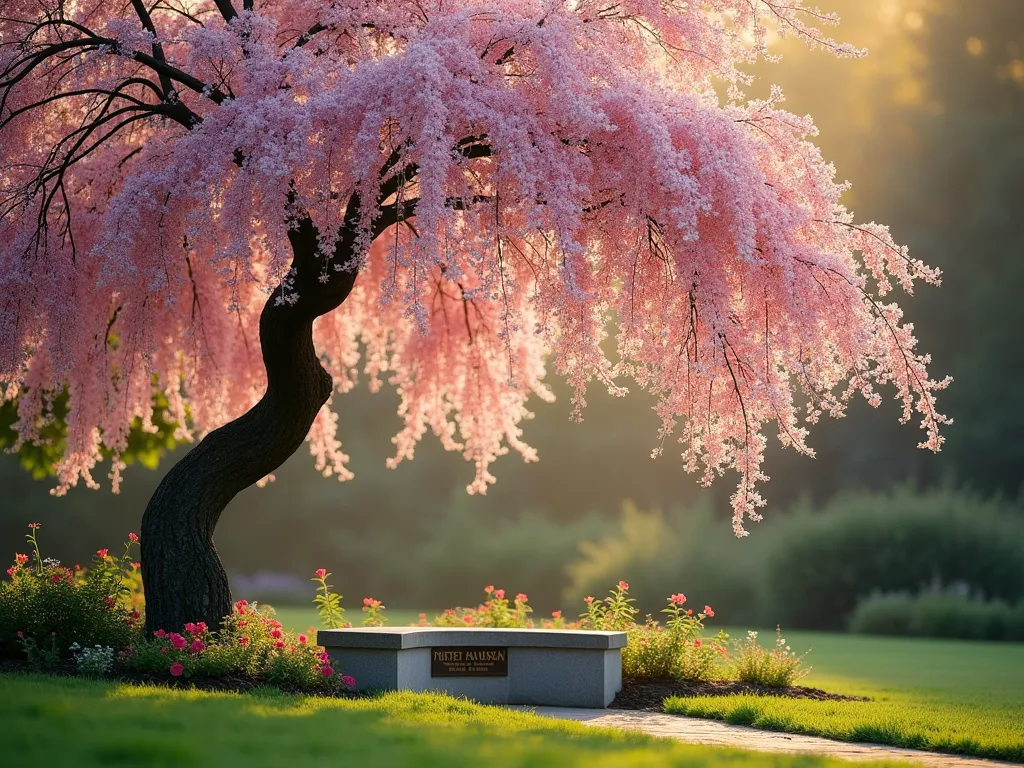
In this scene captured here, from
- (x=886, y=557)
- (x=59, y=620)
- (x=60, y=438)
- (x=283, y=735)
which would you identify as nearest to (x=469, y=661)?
(x=59, y=620)

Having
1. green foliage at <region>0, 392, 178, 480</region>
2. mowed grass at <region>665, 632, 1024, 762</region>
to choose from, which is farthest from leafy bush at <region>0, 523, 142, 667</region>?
green foliage at <region>0, 392, 178, 480</region>

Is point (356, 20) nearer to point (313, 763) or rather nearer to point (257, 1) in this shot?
point (257, 1)

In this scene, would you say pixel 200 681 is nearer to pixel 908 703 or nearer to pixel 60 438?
pixel 908 703

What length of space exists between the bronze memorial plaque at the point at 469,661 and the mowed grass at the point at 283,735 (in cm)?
189

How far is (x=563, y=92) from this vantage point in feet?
25.6

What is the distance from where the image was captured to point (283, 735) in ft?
18.2

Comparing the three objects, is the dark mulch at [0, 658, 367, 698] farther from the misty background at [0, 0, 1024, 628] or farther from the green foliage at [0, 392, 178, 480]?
the misty background at [0, 0, 1024, 628]

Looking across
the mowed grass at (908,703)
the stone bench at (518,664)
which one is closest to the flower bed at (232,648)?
the stone bench at (518,664)

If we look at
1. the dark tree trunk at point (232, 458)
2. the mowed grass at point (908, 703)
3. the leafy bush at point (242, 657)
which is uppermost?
the dark tree trunk at point (232, 458)

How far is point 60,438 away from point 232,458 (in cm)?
681

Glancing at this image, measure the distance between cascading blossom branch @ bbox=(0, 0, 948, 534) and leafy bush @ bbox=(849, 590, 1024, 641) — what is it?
1272cm

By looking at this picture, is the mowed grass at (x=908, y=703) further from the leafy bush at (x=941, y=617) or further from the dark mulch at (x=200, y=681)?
the dark mulch at (x=200, y=681)

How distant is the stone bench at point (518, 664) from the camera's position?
9094 millimetres

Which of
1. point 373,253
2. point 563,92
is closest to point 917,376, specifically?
point 563,92
